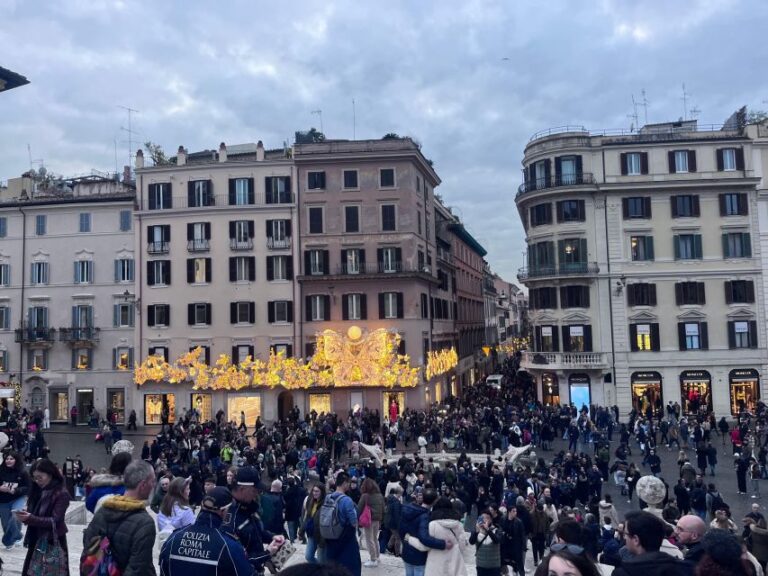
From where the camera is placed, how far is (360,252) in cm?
4303

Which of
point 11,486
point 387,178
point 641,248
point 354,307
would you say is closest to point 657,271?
point 641,248

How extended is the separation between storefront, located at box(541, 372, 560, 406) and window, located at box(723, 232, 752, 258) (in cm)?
1315

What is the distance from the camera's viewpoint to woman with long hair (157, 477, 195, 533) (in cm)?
932

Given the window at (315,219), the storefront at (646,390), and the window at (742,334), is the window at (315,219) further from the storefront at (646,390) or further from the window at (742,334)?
the window at (742,334)

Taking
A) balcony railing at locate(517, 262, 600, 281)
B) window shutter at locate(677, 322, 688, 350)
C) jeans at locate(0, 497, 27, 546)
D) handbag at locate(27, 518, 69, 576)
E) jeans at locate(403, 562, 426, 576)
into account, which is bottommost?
jeans at locate(403, 562, 426, 576)

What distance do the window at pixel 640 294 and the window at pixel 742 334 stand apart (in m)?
4.94

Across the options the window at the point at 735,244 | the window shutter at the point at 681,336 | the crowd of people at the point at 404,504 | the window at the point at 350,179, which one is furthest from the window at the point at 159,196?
the window at the point at 735,244

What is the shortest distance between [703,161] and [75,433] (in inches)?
1665

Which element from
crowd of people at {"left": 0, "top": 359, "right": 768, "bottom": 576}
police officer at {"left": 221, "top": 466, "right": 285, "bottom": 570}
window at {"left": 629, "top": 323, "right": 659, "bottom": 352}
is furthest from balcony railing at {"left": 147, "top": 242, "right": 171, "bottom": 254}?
police officer at {"left": 221, "top": 466, "right": 285, "bottom": 570}

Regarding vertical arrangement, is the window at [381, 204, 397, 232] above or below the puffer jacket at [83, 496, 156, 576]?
above

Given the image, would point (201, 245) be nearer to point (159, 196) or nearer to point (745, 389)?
point (159, 196)

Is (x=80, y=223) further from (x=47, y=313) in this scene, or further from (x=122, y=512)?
(x=122, y=512)

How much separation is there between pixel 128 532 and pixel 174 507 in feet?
13.6

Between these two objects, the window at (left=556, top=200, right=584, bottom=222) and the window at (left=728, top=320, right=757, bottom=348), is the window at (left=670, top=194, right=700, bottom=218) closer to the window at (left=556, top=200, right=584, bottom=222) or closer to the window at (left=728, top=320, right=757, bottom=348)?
the window at (left=556, top=200, right=584, bottom=222)
